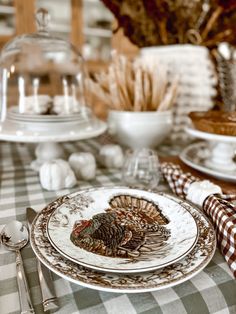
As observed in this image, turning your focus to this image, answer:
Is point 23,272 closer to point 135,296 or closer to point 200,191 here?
point 135,296

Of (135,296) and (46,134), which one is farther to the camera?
(46,134)

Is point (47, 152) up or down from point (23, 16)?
down

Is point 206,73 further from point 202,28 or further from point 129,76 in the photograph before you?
point 129,76

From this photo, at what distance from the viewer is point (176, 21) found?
69 centimetres

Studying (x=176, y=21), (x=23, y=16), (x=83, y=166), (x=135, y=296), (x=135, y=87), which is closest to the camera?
(x=135, y=296)

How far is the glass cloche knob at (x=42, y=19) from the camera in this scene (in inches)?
22.4

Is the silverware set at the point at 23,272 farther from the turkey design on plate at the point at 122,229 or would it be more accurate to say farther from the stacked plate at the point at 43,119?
the stacked plate at the point at 43,119

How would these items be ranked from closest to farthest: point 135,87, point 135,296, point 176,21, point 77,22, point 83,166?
point 135,296, point 83,166, point 135,87, point 176,21, point 77,22

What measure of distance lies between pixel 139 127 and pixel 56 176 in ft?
0.80

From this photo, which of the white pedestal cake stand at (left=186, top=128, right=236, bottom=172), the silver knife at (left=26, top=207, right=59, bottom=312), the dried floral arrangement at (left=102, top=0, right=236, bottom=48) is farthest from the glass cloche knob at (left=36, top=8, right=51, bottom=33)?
the silver knife at (left=26, top=207, right=59, bottom=312)

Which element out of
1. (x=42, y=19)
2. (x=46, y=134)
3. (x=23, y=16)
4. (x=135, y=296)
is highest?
(x=23, y=16)

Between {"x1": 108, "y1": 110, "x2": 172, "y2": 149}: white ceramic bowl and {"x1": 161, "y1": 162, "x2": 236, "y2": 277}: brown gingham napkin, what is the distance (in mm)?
207

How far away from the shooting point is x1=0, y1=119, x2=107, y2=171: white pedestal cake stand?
483 mm

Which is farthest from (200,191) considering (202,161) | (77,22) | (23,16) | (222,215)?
(77,22)
